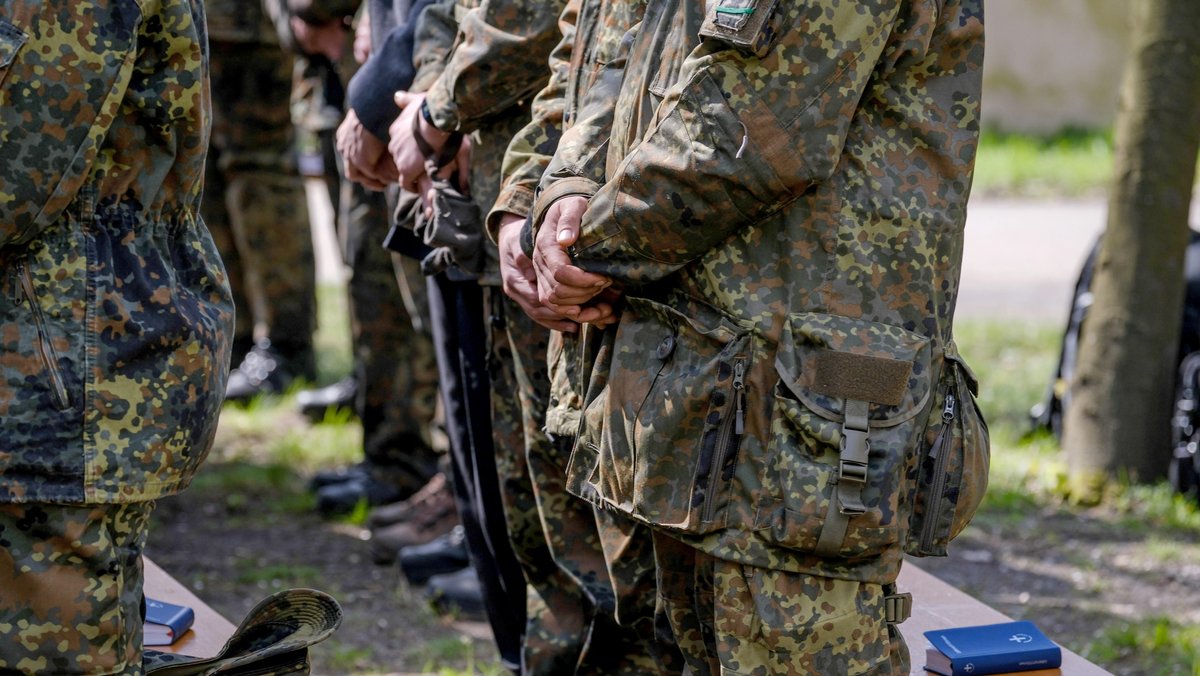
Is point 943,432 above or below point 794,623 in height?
above

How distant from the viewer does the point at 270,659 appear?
2594 millimetres

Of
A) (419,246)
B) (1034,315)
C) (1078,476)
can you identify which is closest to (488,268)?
(419,246)

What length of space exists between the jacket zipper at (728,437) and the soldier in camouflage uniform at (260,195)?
4132 millimetres

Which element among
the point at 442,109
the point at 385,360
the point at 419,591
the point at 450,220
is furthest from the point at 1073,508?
the point at 442,109

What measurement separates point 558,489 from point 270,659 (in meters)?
0.71

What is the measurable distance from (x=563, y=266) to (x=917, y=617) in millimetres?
1364

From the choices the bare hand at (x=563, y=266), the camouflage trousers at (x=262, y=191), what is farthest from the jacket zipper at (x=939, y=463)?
the camouflage trousers at (x=262, y=191)

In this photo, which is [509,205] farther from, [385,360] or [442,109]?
[385,360]

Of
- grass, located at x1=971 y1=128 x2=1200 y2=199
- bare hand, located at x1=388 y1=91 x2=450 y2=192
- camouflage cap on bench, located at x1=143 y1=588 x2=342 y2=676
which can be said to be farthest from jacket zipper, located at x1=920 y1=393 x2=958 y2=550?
grass, located at x1=971 y1=128 x2=1200 y2=199

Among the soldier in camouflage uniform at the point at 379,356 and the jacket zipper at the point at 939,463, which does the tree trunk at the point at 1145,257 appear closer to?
the soldier in camouflage uniform at the point at 379,356

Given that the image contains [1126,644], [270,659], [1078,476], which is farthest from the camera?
[1078,476]

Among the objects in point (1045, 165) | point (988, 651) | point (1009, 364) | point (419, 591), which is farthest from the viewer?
point (1045, 165)

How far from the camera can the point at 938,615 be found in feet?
10.6

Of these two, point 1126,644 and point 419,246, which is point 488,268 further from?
point 1126,644
